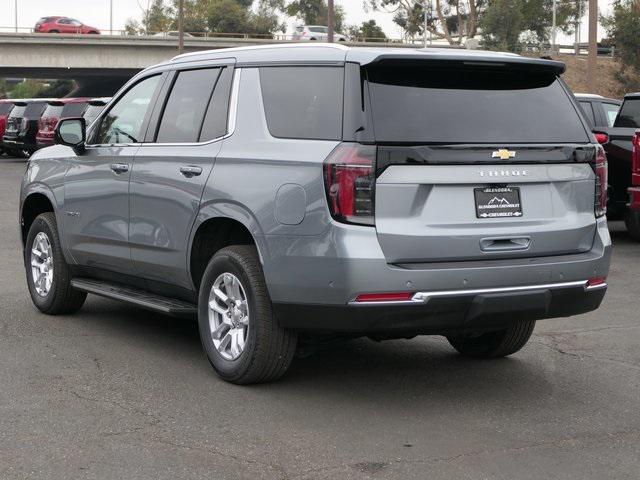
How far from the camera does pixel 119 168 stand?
24.2 feet

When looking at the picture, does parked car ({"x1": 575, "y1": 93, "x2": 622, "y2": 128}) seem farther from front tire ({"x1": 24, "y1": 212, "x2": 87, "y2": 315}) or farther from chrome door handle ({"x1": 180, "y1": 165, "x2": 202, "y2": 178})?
chrome door handle ({"x1": 180, "y1": 165, "x2": 202, "y2": 178})

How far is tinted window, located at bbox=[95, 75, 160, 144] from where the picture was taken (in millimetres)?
7426

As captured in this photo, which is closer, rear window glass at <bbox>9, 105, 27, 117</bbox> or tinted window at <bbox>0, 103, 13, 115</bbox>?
rear window glass at <bbox>9, 105, 27, 117</bbox>

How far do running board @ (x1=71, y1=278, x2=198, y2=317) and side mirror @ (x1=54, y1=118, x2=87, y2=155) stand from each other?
3.09ft


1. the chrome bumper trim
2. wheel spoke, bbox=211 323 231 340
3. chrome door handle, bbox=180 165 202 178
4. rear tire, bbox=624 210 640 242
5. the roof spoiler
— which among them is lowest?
rear tire, bbox=624 210 640 242

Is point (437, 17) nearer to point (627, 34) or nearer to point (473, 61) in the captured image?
point (627, 34)

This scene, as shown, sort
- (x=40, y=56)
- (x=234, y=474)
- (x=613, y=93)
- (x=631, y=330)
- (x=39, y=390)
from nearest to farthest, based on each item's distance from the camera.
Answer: (x=234, y=474)
(x=39, y=390)
(x=631, y=330)
(x=40, y=56)
(x=613, y=93)

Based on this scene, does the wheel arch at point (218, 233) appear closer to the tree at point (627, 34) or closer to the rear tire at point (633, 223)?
the rear tire at point (633, 223)

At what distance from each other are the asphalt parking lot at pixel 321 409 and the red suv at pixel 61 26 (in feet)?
222

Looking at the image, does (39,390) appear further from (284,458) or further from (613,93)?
(613,93)

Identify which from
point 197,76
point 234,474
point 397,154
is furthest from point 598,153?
point 234,474

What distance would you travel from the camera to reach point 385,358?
23.4 feet

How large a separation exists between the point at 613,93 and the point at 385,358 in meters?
74.9

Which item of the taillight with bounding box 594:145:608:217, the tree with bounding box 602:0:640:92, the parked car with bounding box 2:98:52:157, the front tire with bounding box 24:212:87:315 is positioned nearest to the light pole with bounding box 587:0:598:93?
the parked car with bounding box 2:98:52:157
